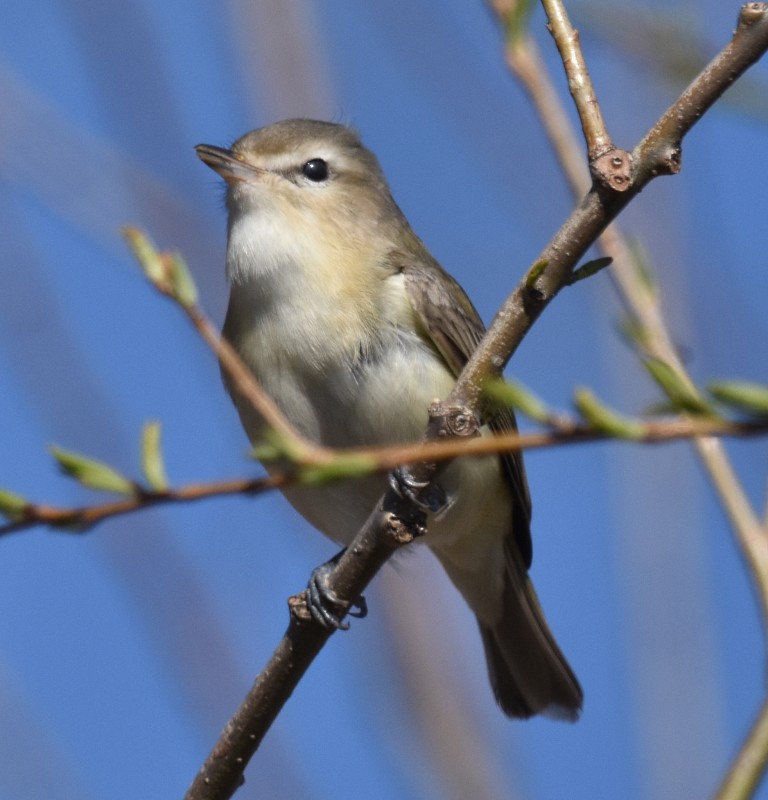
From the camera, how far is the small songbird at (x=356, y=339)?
3855mm

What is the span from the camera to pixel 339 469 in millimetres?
1219

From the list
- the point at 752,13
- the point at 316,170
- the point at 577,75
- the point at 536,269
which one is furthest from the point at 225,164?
the point at 752,13

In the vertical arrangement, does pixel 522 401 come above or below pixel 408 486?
below

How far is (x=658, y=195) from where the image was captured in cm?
543

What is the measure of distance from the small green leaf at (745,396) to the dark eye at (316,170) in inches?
144

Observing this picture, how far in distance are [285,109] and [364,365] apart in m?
1.73

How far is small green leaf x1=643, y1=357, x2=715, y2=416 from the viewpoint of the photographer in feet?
3.61

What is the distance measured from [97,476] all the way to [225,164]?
3.08 m

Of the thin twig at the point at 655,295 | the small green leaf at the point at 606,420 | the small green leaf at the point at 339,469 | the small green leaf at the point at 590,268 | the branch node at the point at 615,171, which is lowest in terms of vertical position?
the small green leaf at the point at 339,469

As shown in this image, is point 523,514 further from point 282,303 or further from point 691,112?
point 691,112

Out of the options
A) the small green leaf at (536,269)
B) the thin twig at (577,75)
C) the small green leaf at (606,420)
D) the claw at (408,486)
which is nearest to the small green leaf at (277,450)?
the small green leaf at (606,420)

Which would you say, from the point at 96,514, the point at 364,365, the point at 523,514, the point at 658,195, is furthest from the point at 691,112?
the point at 658,195

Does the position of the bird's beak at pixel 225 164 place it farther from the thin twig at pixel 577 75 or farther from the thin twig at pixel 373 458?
the thin twig at pixel 373 458

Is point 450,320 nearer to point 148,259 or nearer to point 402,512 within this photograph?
point 402,512
